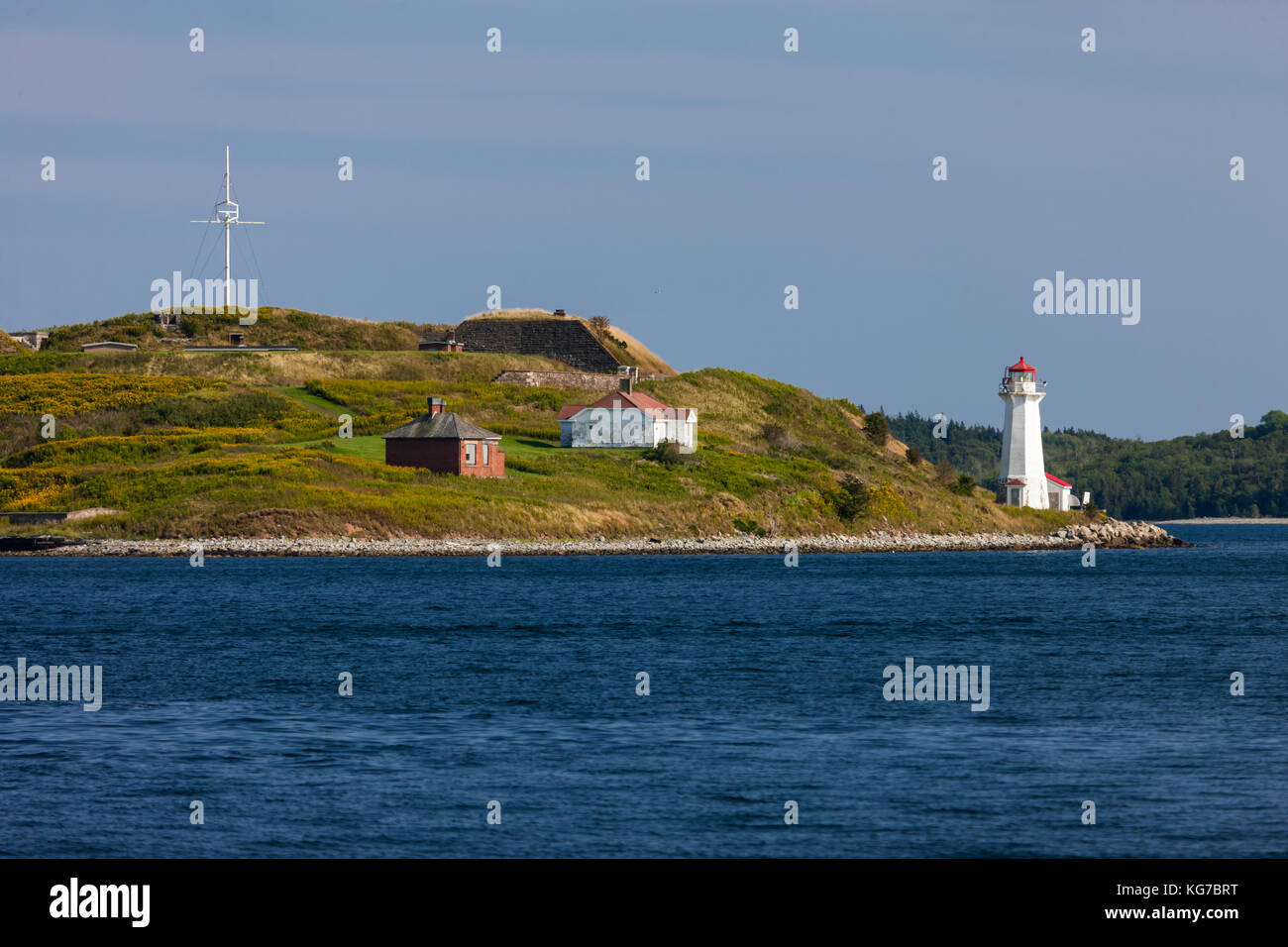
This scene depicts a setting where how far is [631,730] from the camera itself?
27.8 metres

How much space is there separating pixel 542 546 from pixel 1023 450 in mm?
46620

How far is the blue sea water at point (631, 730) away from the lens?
64.6ft

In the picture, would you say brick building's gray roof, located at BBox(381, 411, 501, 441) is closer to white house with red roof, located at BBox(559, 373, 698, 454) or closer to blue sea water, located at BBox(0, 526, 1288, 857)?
white house with red roof, located at BBox(559, 373, 698, 454)

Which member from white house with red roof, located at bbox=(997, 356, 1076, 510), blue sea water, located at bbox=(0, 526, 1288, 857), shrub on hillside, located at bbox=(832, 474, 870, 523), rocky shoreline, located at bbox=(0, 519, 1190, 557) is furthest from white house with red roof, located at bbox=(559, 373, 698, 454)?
blue sea water, located at bbox=(0, 526, 1288, 857)

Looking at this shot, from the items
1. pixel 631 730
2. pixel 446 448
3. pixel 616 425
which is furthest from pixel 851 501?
pixel 631 730

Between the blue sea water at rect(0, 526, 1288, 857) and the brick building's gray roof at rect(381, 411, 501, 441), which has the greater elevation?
the brick building's gray roof at rect(381, 411, 501, 441)

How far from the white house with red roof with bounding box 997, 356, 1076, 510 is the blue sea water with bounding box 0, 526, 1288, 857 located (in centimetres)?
5267

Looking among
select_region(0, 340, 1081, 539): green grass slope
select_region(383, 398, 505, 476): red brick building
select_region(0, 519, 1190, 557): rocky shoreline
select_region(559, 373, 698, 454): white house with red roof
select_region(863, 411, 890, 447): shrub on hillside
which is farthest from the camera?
select_region(863, 411, 890, 447): shrub on hillside

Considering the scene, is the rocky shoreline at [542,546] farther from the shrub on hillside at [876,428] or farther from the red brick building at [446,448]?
the shrub on hillside at [876,428]

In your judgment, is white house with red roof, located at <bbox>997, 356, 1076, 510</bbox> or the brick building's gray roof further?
white house with red roof, located at <bbox>997, 356, 1076, 510</bbox>

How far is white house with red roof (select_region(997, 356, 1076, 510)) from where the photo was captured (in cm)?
11012

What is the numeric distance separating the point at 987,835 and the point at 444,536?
208 ft
